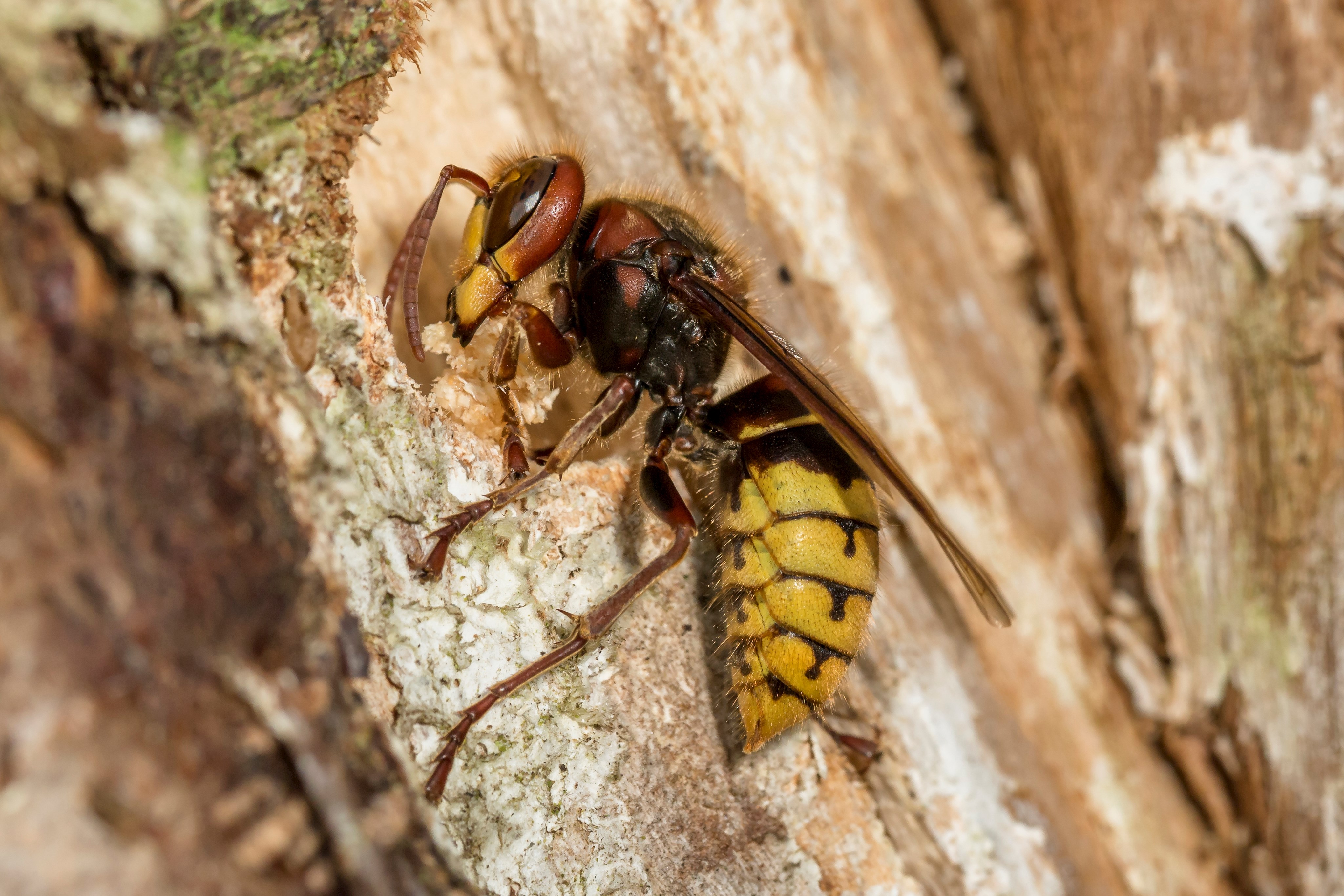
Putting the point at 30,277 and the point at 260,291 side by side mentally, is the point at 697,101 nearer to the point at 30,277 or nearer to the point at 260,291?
the point at 260,291

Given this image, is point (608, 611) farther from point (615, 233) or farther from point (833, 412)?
point (615, 233)

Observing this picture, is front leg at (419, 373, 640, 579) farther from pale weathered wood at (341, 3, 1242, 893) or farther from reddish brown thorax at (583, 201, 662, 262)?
reddish brown thorax at (583, 201, 662, 262)

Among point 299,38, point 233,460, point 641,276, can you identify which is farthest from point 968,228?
point 233,460

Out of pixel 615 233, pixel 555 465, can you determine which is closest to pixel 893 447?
pixel 615 233

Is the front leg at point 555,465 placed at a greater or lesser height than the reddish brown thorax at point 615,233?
lesser

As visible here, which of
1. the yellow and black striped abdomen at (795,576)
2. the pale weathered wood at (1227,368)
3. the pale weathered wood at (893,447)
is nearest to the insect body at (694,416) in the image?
the yellow and black striped abdomen at (795,576)

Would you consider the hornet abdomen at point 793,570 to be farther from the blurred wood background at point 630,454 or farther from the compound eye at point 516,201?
the compound eye at point 516,201

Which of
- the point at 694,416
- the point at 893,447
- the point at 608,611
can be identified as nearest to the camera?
the point at 608,611
